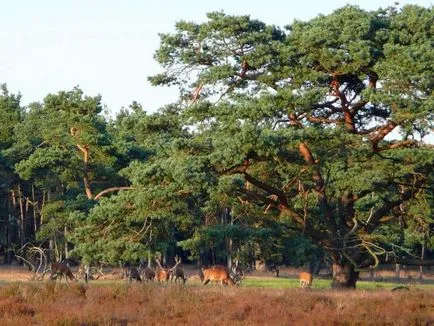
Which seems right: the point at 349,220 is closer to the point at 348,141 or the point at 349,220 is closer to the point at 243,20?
the point at 348,141

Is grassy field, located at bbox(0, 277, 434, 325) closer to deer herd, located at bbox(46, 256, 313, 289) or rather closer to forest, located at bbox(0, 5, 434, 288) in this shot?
forest, located at bbox(0, 5, 434, 288)

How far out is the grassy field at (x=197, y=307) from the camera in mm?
21594

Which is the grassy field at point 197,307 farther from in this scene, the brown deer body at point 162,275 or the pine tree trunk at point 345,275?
the brown deer body at point 162,275

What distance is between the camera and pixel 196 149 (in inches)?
1214

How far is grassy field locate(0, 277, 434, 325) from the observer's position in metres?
21.6

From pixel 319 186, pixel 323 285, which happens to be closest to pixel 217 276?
pixel 323 285

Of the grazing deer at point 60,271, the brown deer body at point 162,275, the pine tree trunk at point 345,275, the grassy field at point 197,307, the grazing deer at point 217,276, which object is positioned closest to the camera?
the grassy field at point 197,307

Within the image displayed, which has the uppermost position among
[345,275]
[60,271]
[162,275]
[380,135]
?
[380,135]

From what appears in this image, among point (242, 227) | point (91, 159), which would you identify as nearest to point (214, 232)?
point (242, 227)

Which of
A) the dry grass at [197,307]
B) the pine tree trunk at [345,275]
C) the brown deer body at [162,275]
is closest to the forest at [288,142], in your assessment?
the pine tree trunk at [345,275]

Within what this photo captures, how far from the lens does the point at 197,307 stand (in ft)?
78.4

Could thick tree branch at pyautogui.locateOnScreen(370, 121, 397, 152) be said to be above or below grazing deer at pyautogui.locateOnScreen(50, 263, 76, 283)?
above

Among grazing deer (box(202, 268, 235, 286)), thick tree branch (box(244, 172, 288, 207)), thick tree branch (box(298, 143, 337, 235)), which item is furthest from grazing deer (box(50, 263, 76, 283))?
thick tree branch (box(298, 143, 337, 235))

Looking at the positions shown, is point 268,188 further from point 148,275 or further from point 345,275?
point 148,275
